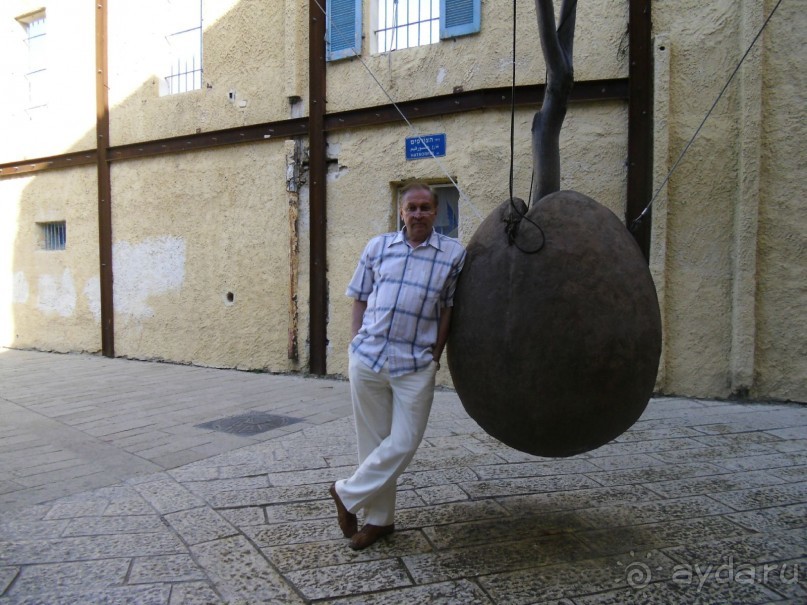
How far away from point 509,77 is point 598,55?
84cm

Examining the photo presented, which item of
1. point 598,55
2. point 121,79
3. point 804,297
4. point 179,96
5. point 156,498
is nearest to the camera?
point 156,498

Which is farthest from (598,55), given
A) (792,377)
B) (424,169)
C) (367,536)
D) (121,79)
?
(121,79)

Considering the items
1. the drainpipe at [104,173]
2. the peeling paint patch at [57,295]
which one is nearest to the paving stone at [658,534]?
the drainpipe at [104,173]

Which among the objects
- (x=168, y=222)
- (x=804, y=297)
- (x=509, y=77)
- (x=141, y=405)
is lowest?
(x=141, y=405)

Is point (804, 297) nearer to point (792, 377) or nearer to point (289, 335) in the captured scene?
point (792, 377)

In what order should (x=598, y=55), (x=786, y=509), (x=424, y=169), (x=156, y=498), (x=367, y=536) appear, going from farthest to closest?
(x=424, y=169) < (x=598, y=55) < (x=156, y=498) < (x=786, y=509) < (x=367, y=536)

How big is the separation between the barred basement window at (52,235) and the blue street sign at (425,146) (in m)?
6.26

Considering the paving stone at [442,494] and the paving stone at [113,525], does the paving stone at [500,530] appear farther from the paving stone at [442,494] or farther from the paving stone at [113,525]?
the paving stone at [113,525]

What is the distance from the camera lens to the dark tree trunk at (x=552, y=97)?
256 centimetres

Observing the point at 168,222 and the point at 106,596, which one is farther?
the point at 168,222

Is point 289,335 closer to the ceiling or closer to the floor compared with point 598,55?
closer to the floor

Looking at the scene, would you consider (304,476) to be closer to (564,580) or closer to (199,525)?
(199,525)

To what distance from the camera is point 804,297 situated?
18.3ft

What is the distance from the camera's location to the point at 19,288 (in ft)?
34.2
